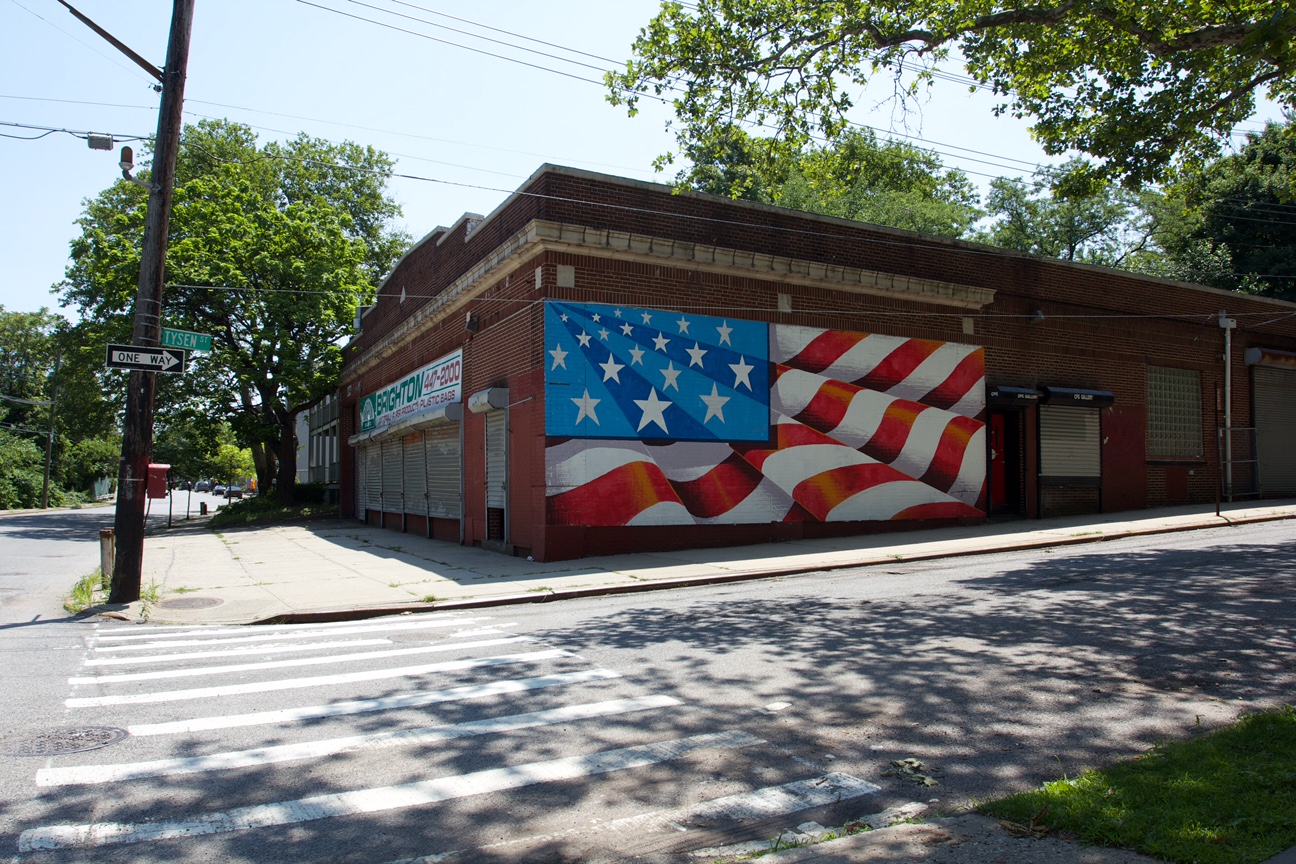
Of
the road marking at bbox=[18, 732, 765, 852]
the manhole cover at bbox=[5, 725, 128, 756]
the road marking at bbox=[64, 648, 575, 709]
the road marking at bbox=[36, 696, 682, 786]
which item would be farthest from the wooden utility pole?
the road marking at bbox=[18, 732, 765, 852]

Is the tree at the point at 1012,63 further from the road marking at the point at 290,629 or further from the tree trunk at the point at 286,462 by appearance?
the tree trunk at the point at 286,462

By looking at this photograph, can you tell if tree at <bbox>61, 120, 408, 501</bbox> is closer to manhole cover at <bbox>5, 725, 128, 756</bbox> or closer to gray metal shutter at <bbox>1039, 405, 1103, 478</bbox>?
gray metal shutter at <bbox>1039, 405, 1103, 478</bbox>

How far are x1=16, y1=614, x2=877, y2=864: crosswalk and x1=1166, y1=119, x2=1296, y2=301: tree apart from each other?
34.0 metres

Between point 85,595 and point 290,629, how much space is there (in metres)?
4.21

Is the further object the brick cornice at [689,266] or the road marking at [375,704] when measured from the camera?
the brick cornice at [689,266]

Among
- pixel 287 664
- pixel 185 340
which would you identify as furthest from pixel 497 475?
pixel 287 664

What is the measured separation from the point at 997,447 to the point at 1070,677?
15.7m

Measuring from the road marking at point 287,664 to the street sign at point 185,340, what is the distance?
605 cm

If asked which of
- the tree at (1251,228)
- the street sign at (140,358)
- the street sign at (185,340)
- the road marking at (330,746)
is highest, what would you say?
the tree at (1251,228)

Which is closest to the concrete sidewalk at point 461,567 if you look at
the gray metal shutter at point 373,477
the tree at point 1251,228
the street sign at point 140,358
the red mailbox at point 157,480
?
the red mailbox at point 157,480

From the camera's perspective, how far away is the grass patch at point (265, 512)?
100.0 ft

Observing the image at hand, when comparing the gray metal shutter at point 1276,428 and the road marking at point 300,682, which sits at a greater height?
the gray metal shutter at point 1276,428

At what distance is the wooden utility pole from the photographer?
12.0m

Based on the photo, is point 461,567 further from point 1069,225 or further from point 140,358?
point 1069,225
